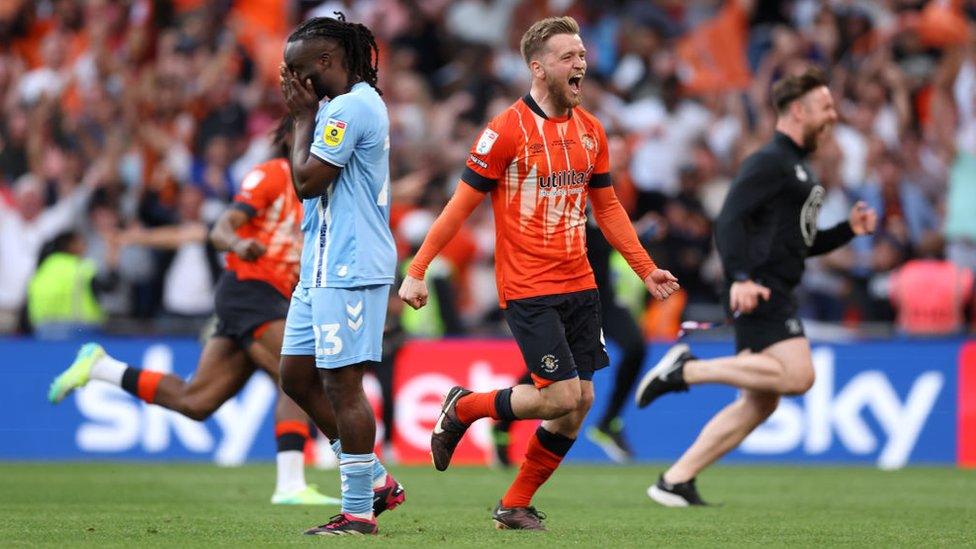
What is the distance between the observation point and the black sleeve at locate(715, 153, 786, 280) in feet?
32.0

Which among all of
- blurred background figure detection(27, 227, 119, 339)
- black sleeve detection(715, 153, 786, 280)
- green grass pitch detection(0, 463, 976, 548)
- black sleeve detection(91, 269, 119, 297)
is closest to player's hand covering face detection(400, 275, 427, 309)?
green grass pitch detection(0, 463, 976, 548)

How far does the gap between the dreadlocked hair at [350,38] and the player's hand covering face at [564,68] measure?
87 centimetres

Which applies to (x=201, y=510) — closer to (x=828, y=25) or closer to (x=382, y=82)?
(x=382, y=82)

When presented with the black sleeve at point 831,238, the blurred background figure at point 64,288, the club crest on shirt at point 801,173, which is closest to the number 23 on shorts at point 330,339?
the club crest on shirt at point 801,173

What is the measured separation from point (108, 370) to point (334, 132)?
3.67 m

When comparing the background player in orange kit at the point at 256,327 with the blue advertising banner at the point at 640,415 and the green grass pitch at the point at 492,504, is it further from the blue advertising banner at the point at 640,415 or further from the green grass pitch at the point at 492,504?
the blue advertising banner at the point at 640,415

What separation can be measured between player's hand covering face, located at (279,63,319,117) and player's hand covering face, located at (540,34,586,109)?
1.22 m

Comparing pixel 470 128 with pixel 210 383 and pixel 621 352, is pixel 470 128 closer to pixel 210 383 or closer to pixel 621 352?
pixel 621 352

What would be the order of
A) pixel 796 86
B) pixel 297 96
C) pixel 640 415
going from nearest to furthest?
pixel 297 96
pixel 796 86
pixel 640 415

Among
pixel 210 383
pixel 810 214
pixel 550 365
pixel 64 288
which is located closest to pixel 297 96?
pixel 550 365

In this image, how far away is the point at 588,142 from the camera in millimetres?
7938

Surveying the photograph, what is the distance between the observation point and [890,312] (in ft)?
51.9

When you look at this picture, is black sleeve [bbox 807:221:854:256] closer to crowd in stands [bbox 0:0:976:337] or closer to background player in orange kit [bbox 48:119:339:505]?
background player in orange kit [bbox 48:119:339:505]

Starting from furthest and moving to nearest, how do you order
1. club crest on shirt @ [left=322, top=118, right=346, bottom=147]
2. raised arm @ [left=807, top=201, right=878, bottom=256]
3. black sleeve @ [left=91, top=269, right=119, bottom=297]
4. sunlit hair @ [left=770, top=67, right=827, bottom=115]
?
black sleeve @ [left=91, top=269, right=119, bottom=297]
sunlit hair @ [left=770, top=67, right=827, bottom=115]
raised arm @ [left=807, top=201, right=878, bottom=256]
club crest on shirt @ [left=322, top=118, right=346, bottom=147]
